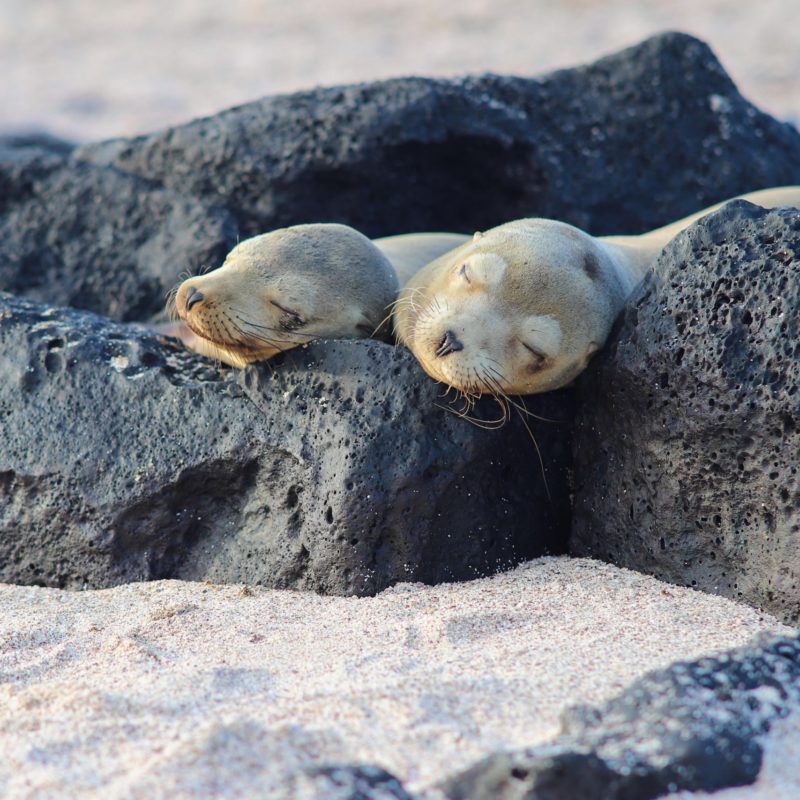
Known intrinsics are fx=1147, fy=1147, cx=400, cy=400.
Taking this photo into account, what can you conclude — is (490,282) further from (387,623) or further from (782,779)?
(782,779)

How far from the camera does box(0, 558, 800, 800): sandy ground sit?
8.58 ft

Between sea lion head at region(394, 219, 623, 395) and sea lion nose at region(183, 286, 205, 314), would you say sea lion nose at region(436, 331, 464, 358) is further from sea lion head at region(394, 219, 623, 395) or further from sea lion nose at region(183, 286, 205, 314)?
sea lion nose at region(183, 286, 205, 314)

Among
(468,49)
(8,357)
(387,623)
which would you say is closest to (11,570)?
(8,357)

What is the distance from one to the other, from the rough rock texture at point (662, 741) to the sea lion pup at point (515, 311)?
1.55 metres

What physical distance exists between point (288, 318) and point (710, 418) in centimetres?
164

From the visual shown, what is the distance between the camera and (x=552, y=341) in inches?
167

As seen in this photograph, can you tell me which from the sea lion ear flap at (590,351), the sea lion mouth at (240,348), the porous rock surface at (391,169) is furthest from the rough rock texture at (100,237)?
the sea lion ear flap at (590,351)

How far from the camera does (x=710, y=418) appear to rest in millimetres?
3881

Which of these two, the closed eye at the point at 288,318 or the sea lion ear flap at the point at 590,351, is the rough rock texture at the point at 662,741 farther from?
the closed eye at the point at 288,318

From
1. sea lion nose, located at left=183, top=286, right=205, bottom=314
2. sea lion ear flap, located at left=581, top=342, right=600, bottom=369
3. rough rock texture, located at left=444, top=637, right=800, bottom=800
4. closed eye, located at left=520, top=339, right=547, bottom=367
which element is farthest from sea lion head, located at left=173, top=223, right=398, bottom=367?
rough rock texture, located at left=444, top=637, right=800, bottom=800

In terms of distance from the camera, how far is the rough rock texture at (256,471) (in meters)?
4.11

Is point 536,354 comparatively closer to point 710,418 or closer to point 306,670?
point 710,418

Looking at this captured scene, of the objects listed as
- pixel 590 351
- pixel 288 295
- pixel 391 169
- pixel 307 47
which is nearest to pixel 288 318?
pixel 288 295

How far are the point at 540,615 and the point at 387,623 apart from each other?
1.62 feet
